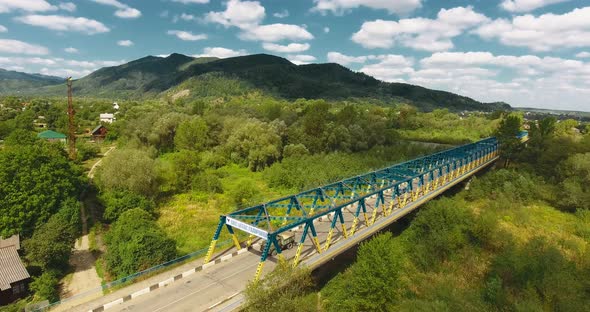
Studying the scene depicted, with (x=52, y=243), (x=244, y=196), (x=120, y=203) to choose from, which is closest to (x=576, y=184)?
(x=244, y=196)

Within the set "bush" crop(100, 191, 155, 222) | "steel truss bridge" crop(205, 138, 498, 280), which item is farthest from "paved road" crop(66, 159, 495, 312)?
"bush" crop(100, 191, 155, 222)

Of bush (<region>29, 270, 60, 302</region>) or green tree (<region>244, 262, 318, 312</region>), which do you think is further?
bush (<region>29, 270, 60, 302</region>)

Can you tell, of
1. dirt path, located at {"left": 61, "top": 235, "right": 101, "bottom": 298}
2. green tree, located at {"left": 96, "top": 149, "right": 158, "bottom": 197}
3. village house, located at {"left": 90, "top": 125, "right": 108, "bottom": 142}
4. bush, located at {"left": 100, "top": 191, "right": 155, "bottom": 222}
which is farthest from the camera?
village house, located at {"left": 90, "top": 125, "right": 108, "bottom": 142}

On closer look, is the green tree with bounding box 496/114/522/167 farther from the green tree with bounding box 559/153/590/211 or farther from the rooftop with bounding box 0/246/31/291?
the rooftop with bounding box 0/246/31/291

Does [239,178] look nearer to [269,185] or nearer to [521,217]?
[269,185]

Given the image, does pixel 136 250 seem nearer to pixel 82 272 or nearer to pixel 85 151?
pixel 82 272

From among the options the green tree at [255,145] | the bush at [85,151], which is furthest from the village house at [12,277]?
the bush at [85,151]

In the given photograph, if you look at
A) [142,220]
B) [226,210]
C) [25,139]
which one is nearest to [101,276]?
[142,220]
